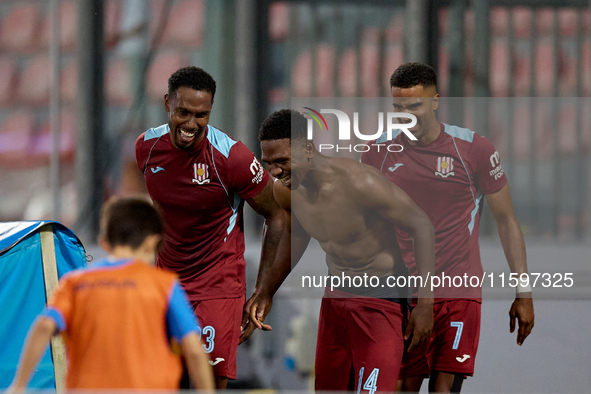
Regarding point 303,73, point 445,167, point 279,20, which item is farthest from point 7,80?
point 445,167

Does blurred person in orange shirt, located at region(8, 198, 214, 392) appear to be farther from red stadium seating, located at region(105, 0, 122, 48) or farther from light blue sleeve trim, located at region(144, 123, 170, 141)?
red stadium seating, located at region(105, 0, 122, 48)

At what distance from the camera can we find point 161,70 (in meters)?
→ 4.38

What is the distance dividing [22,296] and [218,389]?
1.06 m

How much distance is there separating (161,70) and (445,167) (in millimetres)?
2408

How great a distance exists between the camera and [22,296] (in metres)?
2.78

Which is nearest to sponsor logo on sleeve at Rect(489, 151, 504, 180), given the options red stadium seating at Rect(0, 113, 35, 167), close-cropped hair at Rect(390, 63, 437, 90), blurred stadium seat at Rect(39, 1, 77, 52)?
close-cropped hair at Rect(390, 63, 437, 90)

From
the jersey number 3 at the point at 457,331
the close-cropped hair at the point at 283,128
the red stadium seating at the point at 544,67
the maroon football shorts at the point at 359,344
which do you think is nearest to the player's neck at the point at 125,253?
the close-cropped hair at the point at 283,128

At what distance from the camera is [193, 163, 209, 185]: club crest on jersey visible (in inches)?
113

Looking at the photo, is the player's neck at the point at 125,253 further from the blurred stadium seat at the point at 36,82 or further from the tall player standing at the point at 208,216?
the blurred stadium seat at the point at 36,82

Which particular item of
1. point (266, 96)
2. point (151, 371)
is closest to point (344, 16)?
point (266, 96)

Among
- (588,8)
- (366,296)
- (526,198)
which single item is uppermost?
(588,8)

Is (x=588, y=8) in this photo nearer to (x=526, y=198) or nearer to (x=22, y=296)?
(x=526, y=198)

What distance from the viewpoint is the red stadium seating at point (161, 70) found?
436cm

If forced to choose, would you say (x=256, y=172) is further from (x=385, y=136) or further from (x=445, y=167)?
(x=445, y=167)
